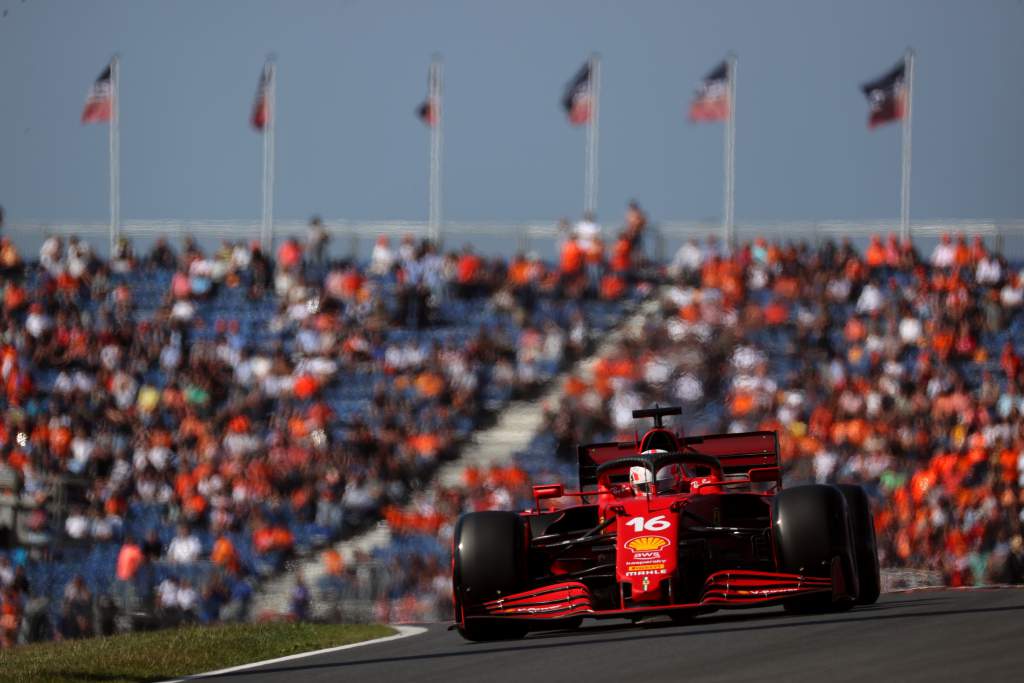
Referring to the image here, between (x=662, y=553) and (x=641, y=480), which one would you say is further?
(x=641, y=480)

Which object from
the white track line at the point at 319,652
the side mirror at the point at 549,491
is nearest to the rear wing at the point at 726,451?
the side mirror at the point at 549,491

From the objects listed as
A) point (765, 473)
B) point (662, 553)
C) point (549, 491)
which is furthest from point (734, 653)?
point (765, 473)

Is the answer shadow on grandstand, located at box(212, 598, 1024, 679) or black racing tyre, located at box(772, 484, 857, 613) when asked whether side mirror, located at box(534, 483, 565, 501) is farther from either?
black racing tyre, located at box(772, 484, 857, 613)

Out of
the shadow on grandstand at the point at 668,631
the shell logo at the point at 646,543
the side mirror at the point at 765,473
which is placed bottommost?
the shadow on grandstand at the point at 668,631

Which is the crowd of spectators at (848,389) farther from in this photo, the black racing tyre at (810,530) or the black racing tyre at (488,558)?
the black racing tyre at (810,530)

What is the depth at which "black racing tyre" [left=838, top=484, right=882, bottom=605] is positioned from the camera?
13758 millimetres

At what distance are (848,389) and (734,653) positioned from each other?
14.8 meters

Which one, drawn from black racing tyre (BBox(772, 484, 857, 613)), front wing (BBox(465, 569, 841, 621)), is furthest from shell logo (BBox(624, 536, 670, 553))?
black racing tyre (BBox(772, 484, 857, 613))

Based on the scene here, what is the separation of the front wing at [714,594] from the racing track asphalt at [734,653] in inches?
8.1

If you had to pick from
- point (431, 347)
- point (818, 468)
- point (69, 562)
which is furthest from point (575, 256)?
point (69, 562)

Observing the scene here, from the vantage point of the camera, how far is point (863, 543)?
13750 millimetres

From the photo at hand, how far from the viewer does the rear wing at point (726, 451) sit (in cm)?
1558

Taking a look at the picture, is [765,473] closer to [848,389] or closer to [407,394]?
[848,389]

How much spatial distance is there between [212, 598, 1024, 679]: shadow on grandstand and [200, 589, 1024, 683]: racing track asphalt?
10mm
